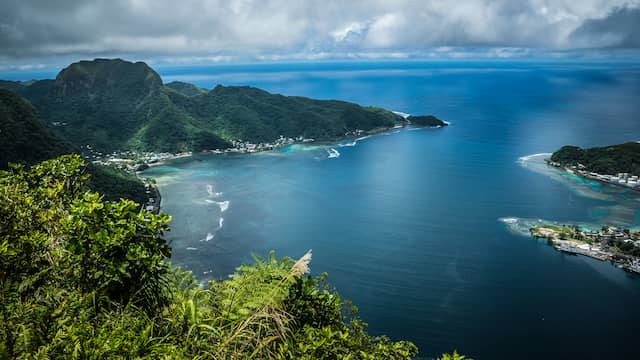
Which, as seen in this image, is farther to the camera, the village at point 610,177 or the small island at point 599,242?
the village at point 610,177

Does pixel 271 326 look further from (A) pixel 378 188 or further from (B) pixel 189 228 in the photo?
(A) pixel 378 188

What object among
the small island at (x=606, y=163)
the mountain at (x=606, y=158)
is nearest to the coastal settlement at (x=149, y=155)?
the mountain at (x=606, y=158)

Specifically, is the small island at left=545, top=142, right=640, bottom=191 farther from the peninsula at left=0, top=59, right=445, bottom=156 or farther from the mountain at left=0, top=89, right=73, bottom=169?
the mountain at left=0, top=89, right=73, bottom=169

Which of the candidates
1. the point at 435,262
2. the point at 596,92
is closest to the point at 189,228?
the point at 435,262

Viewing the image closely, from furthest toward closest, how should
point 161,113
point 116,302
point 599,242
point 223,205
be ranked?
point 161,113, point 223,205, point 599,242, point 116,302

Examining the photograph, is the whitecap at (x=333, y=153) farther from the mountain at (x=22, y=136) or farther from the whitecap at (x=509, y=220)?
the mountain at (x=22, y=136)

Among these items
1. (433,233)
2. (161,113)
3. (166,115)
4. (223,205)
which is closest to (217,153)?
(166,115)

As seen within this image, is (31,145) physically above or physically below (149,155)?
above

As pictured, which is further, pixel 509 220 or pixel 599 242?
pixel 509 220

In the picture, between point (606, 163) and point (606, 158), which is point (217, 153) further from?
point (606, 158)
